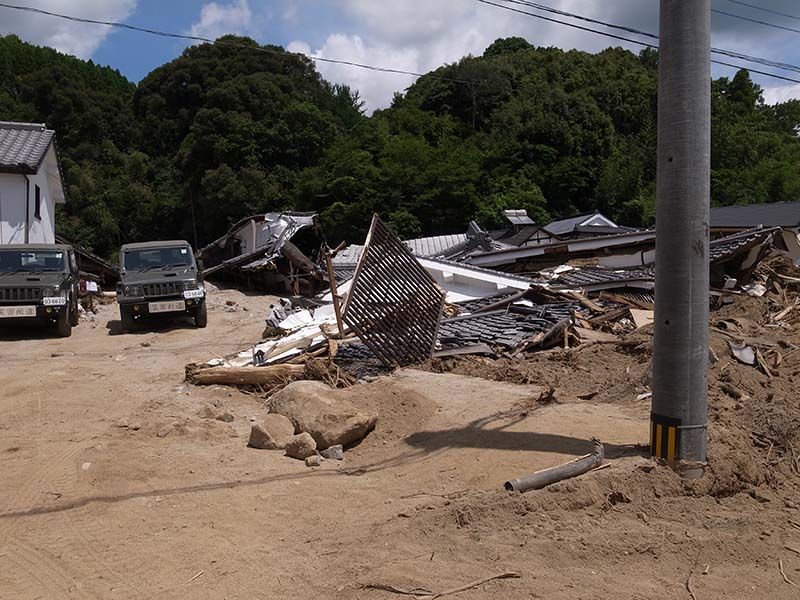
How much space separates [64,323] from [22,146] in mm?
9389

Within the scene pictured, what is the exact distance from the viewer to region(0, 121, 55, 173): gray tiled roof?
18922mm

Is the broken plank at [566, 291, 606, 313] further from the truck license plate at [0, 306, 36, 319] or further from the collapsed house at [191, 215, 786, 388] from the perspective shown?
the truck license plate at [0, 306, 36, 319]

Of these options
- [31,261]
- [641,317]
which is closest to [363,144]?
[31,261]

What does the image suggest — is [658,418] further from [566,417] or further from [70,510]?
[70,510]

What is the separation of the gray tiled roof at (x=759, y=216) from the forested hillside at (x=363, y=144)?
9.54 meters

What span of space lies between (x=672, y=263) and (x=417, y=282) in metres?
5.47

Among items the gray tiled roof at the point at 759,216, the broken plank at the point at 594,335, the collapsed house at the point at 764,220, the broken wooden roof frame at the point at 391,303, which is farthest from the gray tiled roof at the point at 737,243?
the gray tiled roof at the point at 759,216

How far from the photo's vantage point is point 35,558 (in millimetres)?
4180

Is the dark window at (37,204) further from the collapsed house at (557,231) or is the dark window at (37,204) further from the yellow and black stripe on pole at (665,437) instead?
the yellow and black stripe on pole at (665,437)

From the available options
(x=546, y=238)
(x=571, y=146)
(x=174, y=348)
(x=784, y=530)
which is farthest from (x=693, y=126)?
(x=571, y=146)

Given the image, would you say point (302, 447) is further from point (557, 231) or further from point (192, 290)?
point (557, 231)

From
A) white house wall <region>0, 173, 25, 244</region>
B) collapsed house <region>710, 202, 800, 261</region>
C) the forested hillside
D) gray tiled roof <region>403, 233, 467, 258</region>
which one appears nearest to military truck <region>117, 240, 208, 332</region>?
white house wall <region>0, 173, 25, 244</region>

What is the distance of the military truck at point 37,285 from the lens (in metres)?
13.2

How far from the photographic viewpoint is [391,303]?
960 cm
